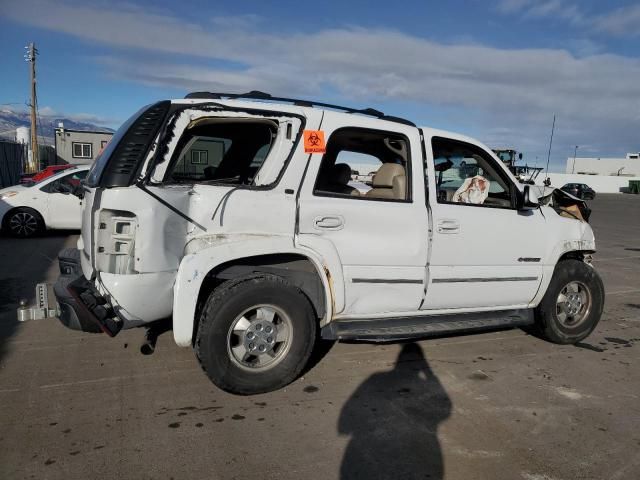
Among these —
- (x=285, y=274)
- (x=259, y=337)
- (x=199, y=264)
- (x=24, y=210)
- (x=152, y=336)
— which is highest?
(x=199, y=264)

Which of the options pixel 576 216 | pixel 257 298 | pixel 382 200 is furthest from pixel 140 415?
pixel 576 216

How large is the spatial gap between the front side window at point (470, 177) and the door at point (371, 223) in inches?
19.4

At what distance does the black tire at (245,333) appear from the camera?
3.57m

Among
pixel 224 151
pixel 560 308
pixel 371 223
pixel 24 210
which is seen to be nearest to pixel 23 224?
pixel 24 210

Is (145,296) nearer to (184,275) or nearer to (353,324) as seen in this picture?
(184,275)

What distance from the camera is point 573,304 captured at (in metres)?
5.25

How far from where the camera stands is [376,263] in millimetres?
4102

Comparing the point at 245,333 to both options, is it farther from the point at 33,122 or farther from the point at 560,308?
the point at 33,122

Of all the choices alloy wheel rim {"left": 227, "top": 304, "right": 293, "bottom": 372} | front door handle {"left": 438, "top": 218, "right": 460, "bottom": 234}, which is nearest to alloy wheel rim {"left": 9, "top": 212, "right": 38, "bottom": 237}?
alloy wheel rim {"left": 227, "top": 304, "right": 293, "bottom": 372}

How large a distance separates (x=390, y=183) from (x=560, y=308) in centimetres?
225

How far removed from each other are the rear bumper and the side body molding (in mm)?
423

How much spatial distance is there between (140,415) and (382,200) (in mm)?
2354

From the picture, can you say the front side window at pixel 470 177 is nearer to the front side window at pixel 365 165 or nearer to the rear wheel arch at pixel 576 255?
the front side window at pixel 365 165

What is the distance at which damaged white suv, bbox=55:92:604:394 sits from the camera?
3.48m
